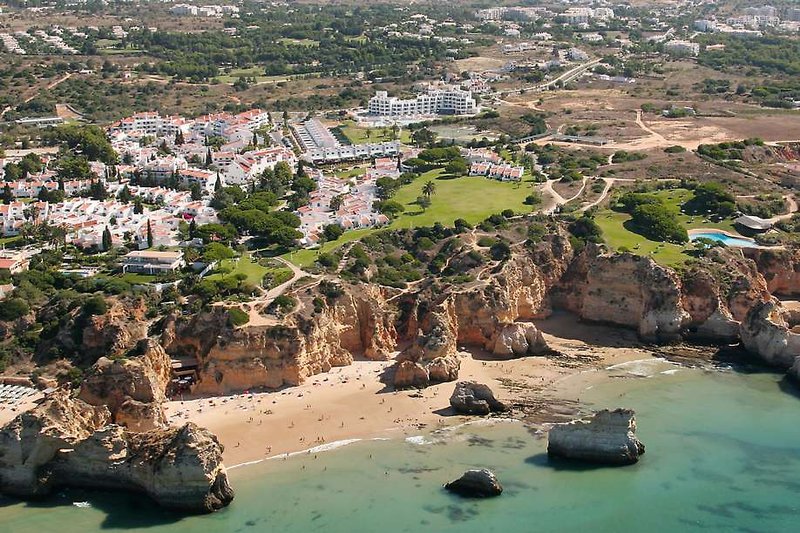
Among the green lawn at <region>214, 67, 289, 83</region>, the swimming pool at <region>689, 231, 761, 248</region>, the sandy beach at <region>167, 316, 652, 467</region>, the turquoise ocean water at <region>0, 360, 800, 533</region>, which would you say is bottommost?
the green lawn at <region>214, 67, 289, 83</region>

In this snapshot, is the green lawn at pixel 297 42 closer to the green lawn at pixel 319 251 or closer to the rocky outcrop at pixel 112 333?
the green lawn at pixel 319 251

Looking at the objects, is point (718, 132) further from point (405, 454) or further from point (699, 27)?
point (699, 27)

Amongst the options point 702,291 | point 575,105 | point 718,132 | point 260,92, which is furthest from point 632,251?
point 260,92

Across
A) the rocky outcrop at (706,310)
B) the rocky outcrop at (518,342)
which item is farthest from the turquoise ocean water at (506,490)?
the rocky outcrop at (706,310)

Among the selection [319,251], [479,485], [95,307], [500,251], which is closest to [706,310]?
[500,251]

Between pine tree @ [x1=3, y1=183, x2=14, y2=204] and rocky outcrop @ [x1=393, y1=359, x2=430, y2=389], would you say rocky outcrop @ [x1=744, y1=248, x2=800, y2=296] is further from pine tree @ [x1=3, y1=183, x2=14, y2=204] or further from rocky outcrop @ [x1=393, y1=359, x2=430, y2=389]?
pine tree @ [x1=3, y1=183, x2=14, y2=204]

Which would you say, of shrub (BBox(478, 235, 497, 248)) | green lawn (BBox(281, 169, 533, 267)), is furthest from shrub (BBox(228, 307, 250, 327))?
shrub (BBox(478, 235, 497, 248))

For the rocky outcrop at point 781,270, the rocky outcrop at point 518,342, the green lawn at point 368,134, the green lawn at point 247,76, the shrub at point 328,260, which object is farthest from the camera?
the green lawn at point 247,76
